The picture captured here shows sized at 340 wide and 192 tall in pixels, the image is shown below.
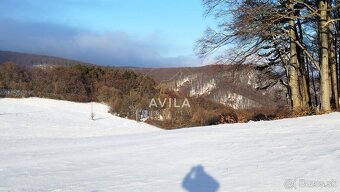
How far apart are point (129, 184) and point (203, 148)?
351 cm

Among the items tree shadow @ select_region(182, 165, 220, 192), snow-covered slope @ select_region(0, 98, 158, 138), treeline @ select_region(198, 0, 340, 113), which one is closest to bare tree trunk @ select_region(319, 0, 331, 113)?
treeline @ select_region(198, 0, 340, 113)

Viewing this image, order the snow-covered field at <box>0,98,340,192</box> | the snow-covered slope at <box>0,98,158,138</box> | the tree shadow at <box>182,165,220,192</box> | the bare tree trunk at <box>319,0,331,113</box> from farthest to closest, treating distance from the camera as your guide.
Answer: the snow-covered slope at <box>0,98,158,138</box>, the bare tree trunk at <box>319,0,331,113</box>, the snow-covered field at <box>0,98,340,192</box>, the tree shadow at <box>182,165,220,192</box>

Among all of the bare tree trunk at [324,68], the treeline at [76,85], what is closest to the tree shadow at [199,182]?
the bare tree trunk at [324,68]

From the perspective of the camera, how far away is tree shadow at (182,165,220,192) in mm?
6719

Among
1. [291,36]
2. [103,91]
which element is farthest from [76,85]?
[291,36]

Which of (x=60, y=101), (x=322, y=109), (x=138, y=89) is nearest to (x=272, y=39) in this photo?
(x=322, y=109)

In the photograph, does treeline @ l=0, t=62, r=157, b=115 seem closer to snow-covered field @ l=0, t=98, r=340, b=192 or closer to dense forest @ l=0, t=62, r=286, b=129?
dense forest @ l=0, t=62, r=286, b=129

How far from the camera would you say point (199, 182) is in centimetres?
719

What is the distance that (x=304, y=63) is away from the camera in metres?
21.5

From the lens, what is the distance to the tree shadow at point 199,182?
6.72m

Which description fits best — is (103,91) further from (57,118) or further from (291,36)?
(291,36)

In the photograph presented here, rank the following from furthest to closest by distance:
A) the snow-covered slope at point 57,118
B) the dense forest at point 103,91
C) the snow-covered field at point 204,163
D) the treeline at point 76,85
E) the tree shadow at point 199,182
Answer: the dense forest at point 103,91
the treeline at point 76,85
the snow-covered slope at point 57,118
the snow-covered field at point 204,163
the tree shadow at point 199,182

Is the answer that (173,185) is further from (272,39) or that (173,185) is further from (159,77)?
(159,77)

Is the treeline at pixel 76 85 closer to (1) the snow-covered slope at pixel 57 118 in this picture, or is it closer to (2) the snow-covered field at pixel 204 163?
(1) the snow-covered slope at pixel 57 118
